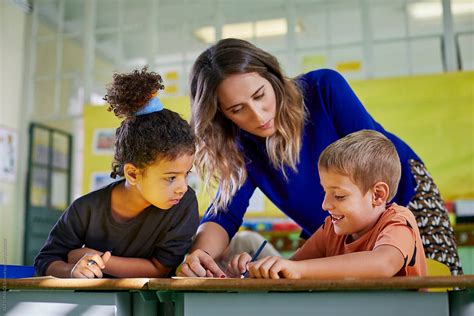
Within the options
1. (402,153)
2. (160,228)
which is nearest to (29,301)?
(160,228)

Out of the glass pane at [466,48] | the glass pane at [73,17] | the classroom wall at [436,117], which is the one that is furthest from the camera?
the glass pane at [73,17]

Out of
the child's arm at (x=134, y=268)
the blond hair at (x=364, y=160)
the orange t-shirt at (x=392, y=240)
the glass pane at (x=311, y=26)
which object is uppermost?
the glass pane at (x=311, y=26)

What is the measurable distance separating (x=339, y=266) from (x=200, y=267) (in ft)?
1.24

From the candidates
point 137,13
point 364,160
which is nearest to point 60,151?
point 137,13

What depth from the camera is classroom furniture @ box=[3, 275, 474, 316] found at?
2.49ft

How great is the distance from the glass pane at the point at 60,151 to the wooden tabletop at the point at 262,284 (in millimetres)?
5653

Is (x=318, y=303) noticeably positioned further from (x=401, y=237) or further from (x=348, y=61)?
(x=348, y=61)

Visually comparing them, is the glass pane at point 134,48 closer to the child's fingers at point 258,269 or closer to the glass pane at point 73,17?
the glass pane at point 73,17

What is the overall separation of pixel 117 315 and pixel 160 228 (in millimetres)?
553

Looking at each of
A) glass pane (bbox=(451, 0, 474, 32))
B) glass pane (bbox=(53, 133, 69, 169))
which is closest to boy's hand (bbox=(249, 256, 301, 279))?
glass pane (bbox=(451, 0, 474, 32))

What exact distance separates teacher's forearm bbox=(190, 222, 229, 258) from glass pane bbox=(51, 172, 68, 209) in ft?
16.7

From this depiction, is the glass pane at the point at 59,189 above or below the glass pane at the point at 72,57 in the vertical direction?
below

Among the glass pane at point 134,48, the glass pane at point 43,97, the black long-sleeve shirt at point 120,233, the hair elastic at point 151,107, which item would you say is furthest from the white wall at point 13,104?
the hair elastic at point 151,107

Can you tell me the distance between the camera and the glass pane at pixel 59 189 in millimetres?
6230
